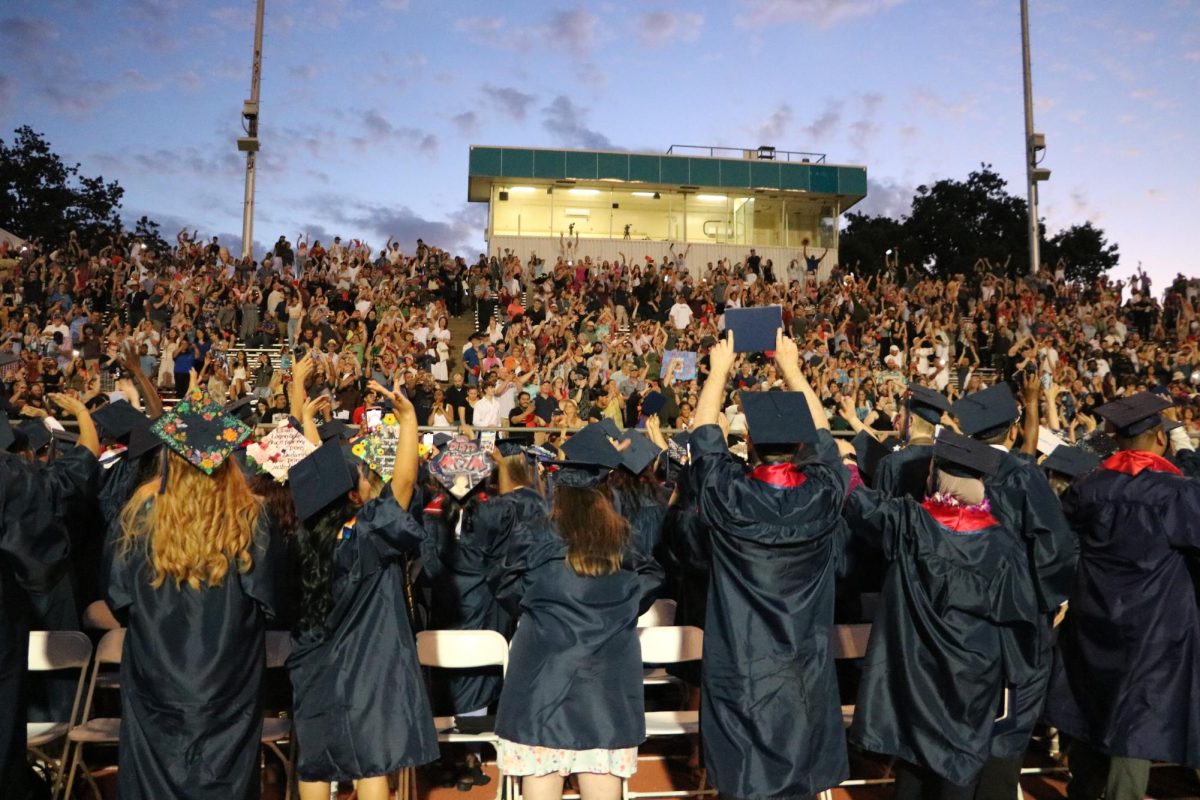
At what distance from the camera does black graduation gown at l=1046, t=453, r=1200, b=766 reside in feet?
15.1

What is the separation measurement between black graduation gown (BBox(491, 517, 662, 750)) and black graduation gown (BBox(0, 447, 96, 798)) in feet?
6.26

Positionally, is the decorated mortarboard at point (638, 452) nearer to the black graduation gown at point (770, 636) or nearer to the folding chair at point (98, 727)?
the black graduation gown at point (770, 636)

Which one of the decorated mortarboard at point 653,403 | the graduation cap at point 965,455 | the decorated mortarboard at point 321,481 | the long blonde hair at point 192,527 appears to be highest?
the decorated mortarboard at point 653,403

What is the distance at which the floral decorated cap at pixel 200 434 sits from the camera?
11.9ft

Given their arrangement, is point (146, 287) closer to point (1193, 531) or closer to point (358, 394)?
point (358, 394)

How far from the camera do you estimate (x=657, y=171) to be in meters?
32.5

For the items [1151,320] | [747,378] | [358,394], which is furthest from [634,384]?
[1151,320]

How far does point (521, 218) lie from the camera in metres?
32.3

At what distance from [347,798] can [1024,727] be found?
3.47 m

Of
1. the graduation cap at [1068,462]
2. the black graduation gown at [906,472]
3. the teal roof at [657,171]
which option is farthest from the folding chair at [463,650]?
the teal roof at [657,171]

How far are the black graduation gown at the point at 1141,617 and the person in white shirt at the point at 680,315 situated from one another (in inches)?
650

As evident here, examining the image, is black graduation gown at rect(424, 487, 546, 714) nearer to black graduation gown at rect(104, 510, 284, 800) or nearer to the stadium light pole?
black graduation gown at rect(104, 510, 284, 800)

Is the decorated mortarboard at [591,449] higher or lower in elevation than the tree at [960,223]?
lower

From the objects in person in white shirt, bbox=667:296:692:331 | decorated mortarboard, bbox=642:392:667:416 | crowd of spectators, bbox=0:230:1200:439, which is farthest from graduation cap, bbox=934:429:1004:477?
person in white shirt, bbox=667:296:692:331
